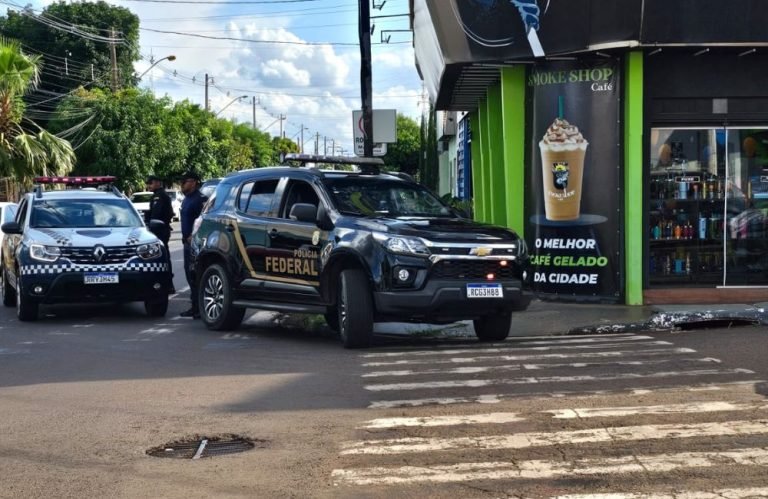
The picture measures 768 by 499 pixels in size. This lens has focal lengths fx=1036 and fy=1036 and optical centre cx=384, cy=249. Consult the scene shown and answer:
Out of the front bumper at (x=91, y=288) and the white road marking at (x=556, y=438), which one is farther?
the front bumper at (x=91, y=288)

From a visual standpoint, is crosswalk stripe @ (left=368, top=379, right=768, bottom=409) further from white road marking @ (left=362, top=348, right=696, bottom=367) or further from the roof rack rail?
the roof rack rail

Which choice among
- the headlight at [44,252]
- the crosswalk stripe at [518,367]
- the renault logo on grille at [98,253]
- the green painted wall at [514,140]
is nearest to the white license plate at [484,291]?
the crosswalk stripe at [518,367]

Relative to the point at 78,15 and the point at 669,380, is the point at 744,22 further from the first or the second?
the point at 78,15

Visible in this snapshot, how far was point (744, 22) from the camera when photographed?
546 inches

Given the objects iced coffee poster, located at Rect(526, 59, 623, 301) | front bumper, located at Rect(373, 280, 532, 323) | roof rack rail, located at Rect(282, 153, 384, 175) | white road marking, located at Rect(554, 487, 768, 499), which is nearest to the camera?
white road marking, located at Rect(554, 487, 768, 499)

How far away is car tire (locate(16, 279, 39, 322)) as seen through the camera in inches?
536

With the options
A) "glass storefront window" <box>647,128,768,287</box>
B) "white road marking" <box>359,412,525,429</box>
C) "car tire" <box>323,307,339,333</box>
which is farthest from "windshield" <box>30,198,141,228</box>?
"white road marking" <box>359,412,525,429</box>

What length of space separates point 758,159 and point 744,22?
7.02 feet

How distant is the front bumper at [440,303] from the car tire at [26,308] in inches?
214

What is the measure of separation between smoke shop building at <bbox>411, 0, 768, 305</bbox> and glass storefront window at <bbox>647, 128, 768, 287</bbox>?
0.02 meters

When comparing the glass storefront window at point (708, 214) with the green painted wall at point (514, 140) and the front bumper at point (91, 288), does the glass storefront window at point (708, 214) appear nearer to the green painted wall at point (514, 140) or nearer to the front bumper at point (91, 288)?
the green painted wall at point (514, 140)

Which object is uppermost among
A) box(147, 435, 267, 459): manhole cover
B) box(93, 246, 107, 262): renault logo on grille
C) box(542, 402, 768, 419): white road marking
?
box(93, 246, 107, 262): renault logo on grille

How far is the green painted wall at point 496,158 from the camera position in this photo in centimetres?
1908

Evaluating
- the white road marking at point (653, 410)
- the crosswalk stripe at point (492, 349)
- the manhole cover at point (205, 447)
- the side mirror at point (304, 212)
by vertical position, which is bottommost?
the manhole cover at point (205, 447)
